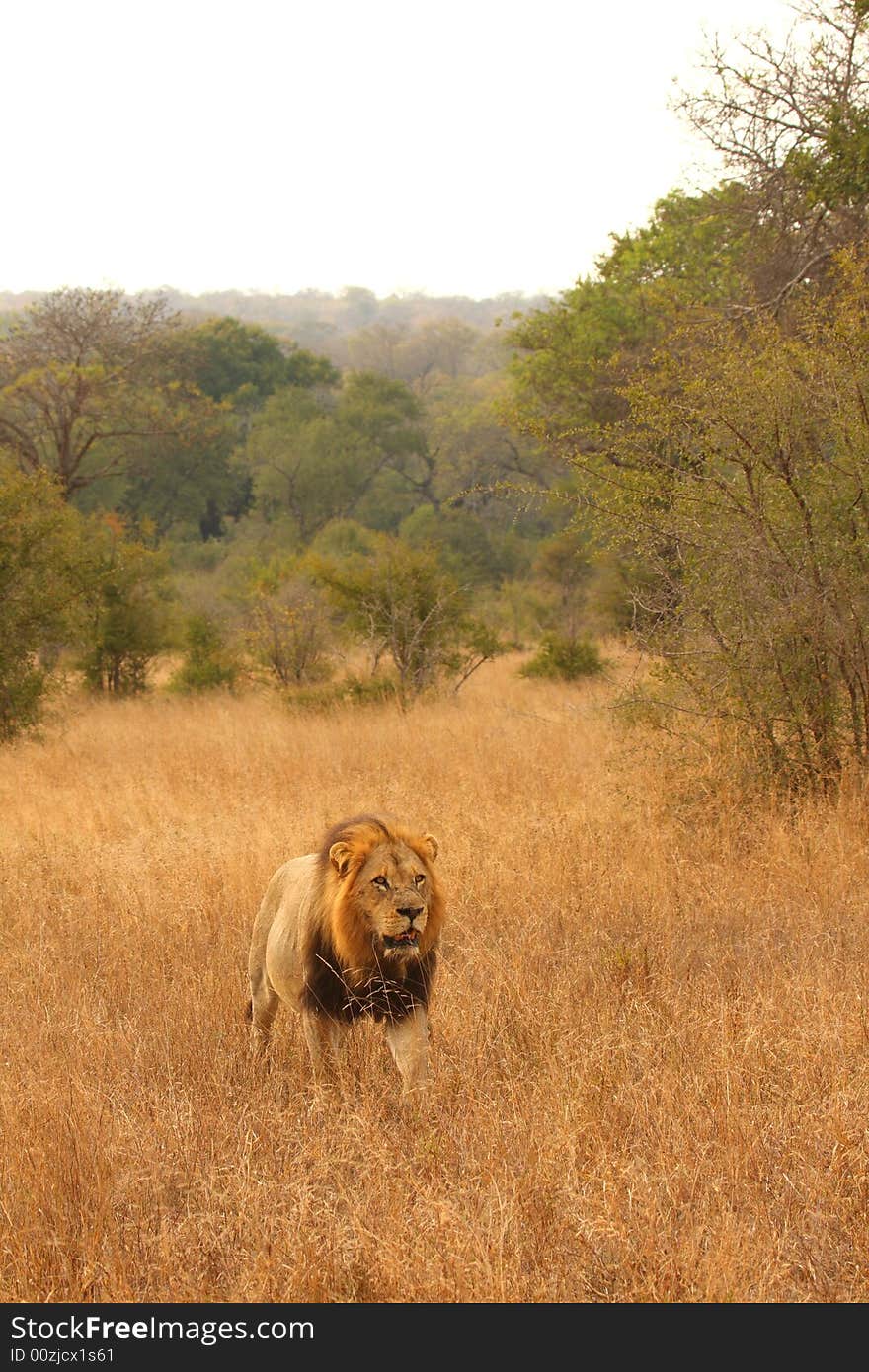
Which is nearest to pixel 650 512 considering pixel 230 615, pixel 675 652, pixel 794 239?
pixel 675 652

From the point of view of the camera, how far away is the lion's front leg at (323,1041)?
12.8 ft

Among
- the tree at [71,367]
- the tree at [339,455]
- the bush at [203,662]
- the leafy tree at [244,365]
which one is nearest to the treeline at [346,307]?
the leafy tree at [244,365]

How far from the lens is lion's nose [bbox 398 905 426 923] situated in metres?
3.62

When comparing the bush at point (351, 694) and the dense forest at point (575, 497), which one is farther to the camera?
the bush at point (351, 694)

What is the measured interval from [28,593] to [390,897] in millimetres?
10561

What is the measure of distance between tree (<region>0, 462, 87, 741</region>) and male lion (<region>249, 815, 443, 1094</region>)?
9.73 meters

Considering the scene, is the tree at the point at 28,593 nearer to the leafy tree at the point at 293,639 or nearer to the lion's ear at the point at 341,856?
the leafy tree at the point at 293,639

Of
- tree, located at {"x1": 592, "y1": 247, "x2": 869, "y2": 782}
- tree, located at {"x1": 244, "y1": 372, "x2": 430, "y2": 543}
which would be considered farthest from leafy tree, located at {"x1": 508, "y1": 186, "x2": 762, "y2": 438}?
tree, located at {"x1": 244, "y1": 372, "x2": 430, "y2": 543}

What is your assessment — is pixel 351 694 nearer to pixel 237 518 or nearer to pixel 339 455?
pixel 339 455

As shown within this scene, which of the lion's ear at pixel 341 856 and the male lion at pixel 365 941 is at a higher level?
the lion's ear at pixel 341 856

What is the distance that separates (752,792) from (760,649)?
3.21ft

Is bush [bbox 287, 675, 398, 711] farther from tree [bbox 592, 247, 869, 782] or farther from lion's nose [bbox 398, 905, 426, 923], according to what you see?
lion's nose [bbox 398, 905, 426, 923]

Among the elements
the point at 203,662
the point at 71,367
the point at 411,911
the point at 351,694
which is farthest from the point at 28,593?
the point at 411,911

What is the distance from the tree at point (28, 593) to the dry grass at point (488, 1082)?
528cm
